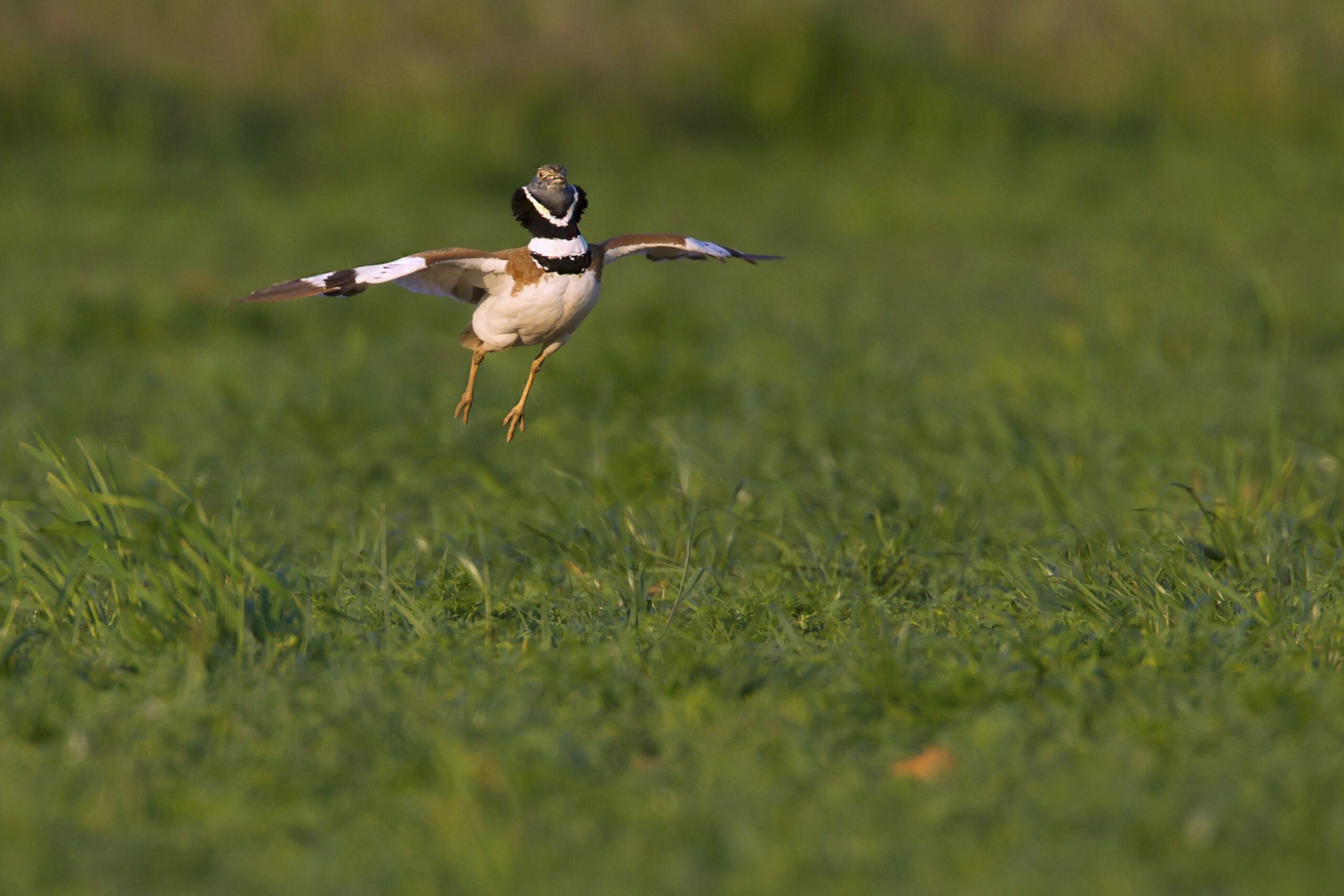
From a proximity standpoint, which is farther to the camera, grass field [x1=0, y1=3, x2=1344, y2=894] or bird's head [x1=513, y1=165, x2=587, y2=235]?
grass field [x1=0, y1=3, x2=1344, y2=894]

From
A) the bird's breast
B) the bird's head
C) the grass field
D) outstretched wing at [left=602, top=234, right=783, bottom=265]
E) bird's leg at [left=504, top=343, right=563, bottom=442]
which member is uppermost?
the bird's head

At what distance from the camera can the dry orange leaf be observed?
9.48ft

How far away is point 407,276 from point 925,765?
1222mm

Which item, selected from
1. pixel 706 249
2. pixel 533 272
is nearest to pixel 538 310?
pixel 533 272

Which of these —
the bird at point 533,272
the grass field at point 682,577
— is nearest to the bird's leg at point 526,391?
the bird at point 533,272

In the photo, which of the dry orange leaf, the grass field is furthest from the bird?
the dry orange leaf

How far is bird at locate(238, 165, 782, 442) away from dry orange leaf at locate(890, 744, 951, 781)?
90cm

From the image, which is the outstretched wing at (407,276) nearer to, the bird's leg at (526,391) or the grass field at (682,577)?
the bird's leg at (526,391)

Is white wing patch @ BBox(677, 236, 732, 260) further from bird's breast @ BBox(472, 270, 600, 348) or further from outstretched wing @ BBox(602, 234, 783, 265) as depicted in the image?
bird's breast @ BBox(472, 270, 600, 348)

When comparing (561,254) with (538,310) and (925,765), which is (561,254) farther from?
(925,765)

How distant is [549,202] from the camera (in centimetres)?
247

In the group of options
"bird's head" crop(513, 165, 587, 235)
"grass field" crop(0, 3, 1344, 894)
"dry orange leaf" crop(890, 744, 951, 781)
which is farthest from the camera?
"dry orange leaf" crop(890, 744, 951, 781)

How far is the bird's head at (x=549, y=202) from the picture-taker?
2.42 metres

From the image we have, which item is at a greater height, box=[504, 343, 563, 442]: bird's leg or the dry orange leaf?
box=[504, 343, 563, 442]: bird's leg
